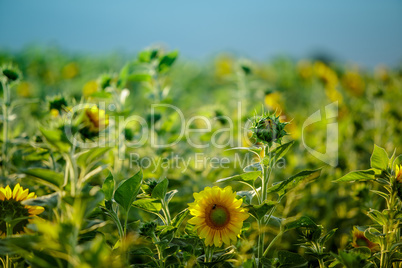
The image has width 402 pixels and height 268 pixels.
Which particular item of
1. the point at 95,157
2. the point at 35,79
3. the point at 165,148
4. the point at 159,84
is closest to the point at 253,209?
the point at 95,157

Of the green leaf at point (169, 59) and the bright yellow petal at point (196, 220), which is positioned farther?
the green leaf at point (169, 59)

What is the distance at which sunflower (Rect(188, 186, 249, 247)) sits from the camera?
2.59 feet

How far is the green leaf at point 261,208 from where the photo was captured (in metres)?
0.72

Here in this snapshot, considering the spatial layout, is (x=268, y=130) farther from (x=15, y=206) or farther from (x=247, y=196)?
(x=15, y=206)

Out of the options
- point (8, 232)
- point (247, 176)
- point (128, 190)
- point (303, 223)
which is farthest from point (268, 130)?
point (8, 232)

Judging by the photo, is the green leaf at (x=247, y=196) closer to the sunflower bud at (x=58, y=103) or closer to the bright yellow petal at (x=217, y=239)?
the bright yellow petal at (x=217, y=239)

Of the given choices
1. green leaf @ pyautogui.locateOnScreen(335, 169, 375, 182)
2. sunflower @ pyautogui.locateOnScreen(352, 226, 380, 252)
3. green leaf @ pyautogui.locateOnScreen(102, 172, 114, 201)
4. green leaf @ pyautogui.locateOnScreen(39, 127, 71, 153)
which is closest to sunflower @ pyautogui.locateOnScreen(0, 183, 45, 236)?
green leaf @ pyautogui.locateOnScreen(102, 172, 114, 201)

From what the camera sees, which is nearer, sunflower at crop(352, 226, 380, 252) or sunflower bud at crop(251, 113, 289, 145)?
sunflower bud at crop(251, 113, 289, 145)

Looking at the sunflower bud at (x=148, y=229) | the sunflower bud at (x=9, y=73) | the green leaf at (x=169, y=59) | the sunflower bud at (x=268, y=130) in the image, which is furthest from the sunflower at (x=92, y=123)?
the green leaf at (x=169, y=59)

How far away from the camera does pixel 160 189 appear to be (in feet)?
2.52

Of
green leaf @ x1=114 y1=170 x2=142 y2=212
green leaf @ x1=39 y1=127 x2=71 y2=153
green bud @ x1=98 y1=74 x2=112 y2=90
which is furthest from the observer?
green bud @ x1=98 y1=74 x2=112 y2=90

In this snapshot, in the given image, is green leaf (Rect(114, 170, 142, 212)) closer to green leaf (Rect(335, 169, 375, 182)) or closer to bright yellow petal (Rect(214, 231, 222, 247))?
bright yellow petal (Rect(214, 231, 222, 247))

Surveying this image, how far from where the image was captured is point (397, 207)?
826mm

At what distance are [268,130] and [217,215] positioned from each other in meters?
0.23
